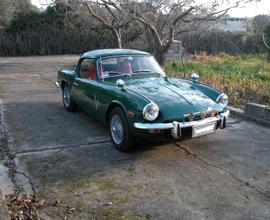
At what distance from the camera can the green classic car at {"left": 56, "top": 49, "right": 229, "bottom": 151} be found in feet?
15.4

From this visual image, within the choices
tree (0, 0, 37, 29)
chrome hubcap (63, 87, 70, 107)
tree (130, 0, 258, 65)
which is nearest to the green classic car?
chrome hubcap (63, 87, 70, 107)

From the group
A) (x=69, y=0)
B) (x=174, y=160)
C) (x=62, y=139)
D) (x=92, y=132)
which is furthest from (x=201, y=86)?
(x=69, y=0)

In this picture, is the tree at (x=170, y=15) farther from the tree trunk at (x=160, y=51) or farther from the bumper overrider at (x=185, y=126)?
the bumper overrider at (x=185, y=126)

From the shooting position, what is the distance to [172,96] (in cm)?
509

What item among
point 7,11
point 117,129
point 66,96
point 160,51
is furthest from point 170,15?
point 7,11

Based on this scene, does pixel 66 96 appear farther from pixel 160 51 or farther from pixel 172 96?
pixel 160 51

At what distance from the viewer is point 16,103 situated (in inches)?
332

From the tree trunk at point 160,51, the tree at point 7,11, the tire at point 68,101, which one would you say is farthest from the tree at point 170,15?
the tree at point 7,11

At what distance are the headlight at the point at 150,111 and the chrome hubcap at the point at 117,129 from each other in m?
0.57

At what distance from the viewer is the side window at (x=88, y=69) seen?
6170mm

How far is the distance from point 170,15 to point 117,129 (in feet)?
23.9

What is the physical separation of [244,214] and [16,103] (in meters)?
6.38

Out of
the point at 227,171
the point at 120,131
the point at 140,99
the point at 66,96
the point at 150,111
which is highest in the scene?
the point at 140,99

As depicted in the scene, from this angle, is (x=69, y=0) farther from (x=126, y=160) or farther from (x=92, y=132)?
(x=126, y=160)
